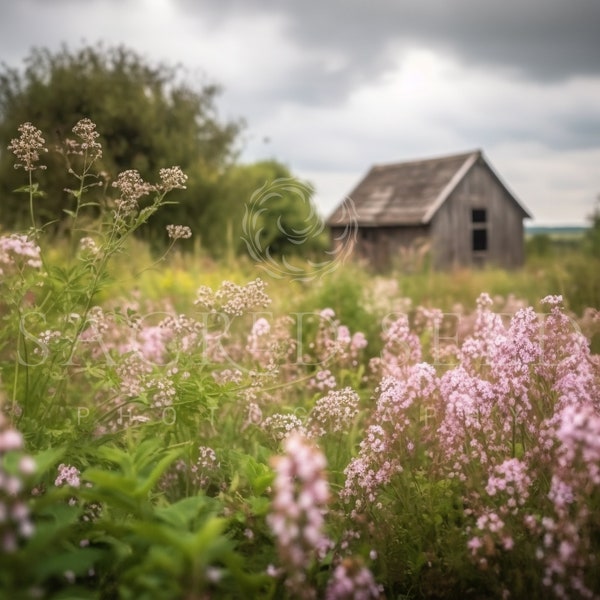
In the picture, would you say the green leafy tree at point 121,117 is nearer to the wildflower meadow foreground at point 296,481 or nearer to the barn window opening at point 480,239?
the barn window opening at point 480,239

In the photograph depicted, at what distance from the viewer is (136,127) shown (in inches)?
743

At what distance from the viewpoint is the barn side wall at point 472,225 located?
22203 mm

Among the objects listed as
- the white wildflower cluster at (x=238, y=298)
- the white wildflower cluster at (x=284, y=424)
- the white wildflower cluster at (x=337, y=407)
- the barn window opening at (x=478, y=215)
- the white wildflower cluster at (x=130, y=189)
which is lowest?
the white wildflower cluster at (x=284, y=424)

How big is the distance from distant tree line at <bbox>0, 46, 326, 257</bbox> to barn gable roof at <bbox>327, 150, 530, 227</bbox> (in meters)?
4.35

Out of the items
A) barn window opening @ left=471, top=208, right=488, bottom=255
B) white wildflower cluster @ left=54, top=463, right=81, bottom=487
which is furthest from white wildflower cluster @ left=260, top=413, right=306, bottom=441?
barn window opening @ left=471, top=208, right=488, bottom=255

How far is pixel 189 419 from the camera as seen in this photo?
309 cm

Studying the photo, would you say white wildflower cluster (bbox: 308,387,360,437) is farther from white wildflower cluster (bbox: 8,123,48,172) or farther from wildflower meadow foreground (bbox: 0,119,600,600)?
white wildflower cluster (bbox: 8,123,48,172)

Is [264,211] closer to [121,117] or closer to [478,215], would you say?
[121,117]

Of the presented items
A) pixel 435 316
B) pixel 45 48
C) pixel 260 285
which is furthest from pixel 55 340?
pixel 45 48

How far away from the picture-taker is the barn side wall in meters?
22.2

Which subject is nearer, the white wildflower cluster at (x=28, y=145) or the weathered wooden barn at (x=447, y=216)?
the white wildflower cluster at (x=28, y=145)

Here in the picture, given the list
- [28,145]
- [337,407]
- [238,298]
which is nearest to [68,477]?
[238,298]

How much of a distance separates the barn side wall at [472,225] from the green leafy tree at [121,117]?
7.84m

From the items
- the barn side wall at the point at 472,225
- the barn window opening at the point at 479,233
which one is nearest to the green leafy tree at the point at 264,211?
the barn side wall at the point at 472,225
